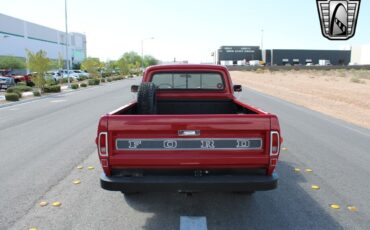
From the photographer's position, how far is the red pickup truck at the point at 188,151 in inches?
145

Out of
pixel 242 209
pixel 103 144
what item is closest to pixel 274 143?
pixel 242 209

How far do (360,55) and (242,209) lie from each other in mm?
151410

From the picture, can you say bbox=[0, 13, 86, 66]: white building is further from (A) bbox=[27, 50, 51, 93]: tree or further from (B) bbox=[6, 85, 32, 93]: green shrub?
(A) bbox=[27, 50, 51, 93]: tree

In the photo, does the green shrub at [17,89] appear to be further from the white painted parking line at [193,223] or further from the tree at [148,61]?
the tree at [148,61]

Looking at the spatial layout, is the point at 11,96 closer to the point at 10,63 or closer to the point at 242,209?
the point at 242,209

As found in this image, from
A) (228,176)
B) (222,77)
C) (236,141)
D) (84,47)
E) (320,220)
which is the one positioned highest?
(84,47)

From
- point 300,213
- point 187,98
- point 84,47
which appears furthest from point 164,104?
point 84,47

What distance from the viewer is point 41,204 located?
465cm

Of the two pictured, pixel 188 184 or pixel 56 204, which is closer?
pixel 188 184

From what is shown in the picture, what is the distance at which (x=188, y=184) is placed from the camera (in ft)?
12.1

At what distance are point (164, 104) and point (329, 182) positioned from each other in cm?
299

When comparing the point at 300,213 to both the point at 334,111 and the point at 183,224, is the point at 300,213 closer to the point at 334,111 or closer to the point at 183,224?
the point at 183,224

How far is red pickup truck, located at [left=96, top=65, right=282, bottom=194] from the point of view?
3682 millimetres

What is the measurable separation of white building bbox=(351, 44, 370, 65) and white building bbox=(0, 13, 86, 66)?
4185 inches
